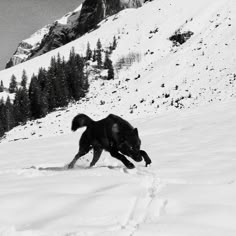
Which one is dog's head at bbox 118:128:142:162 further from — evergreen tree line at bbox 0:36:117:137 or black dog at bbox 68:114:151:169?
evergreen tree line at bbox 0:36:117:137

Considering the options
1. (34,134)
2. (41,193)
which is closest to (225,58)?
(34,134)

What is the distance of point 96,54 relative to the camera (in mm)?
92562

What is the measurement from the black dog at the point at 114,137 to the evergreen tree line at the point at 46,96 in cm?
5564

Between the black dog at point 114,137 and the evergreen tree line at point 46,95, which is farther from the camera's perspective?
the evergreen tree line at point 46,95

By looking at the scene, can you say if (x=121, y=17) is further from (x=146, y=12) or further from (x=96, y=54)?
(x=96, y=54)

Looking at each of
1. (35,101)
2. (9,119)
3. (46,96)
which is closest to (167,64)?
(46,96)

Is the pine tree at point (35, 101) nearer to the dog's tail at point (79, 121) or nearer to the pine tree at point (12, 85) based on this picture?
the pine tree at point (12, 85)

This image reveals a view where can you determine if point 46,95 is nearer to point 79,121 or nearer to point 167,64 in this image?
point 167,64

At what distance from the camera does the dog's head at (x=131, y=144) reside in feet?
24.1

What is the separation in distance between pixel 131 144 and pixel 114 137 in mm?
385

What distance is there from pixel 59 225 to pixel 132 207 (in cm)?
100

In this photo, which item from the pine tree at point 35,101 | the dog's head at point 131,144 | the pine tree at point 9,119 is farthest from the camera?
the pine tree at point 9,119

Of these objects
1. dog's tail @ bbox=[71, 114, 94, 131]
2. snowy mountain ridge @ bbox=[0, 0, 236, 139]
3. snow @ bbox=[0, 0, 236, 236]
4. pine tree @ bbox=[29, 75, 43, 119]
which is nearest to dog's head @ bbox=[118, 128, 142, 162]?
snow @ bbox=[0, 0, 236, 236]

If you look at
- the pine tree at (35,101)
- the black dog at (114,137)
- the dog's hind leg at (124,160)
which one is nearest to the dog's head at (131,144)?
the black dog at (114,137)
